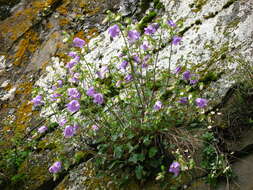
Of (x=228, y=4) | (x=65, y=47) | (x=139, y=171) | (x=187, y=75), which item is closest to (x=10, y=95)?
(x=65, y=47)

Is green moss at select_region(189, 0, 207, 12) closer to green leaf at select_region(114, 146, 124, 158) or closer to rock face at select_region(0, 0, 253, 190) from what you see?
rock face at select_region(0, 0, 253, 190)

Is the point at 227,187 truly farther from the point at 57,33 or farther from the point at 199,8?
the point at 57,33

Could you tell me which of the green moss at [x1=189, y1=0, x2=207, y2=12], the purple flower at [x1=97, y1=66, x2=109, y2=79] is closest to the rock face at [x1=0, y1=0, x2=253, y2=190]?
the green moss at [x1=189, y1=0, x2=207, y2=12]

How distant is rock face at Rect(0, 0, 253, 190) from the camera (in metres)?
2.53

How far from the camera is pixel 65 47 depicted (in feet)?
13.2

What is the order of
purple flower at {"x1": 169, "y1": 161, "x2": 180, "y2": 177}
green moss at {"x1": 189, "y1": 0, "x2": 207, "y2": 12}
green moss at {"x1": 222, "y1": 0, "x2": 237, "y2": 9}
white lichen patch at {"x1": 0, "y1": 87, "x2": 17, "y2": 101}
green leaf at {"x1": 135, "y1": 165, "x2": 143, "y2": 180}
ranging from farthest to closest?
white lichen patch at {"x1": 0, "y1": 87, "x2": 17, "y2": 101}, green moss at {"x1": 189, "y1": 0, "x2": 207, "y2": 12}, green moss at {"x1": 222, "y1": 0, "x2": 237, "y2": 9}, green leaf at {"x1": 135, "y1": 165, "x2": 143, "y2": 180}, purple flower at {"x1": 169, "y1": 161, "x2": 180, "y2": 177}

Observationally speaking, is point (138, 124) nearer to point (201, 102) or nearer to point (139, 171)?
point (139, 171)

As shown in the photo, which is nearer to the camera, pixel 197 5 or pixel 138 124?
pixel 138 124

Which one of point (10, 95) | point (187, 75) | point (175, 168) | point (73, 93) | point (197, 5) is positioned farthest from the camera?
point (10, 95)

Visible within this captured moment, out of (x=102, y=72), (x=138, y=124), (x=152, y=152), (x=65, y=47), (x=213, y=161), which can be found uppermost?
(x=102, y=72)

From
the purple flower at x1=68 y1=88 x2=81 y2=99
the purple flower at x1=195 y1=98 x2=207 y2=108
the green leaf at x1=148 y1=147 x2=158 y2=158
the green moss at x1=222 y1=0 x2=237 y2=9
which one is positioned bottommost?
the green leaf at x1=148 y1=147 x2=158 y2=158

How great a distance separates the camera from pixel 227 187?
1864 mm

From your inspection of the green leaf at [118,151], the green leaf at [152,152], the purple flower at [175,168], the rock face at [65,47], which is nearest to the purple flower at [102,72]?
the rock face at [65,47]

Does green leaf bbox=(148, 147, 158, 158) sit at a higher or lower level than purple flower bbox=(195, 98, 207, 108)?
lower
